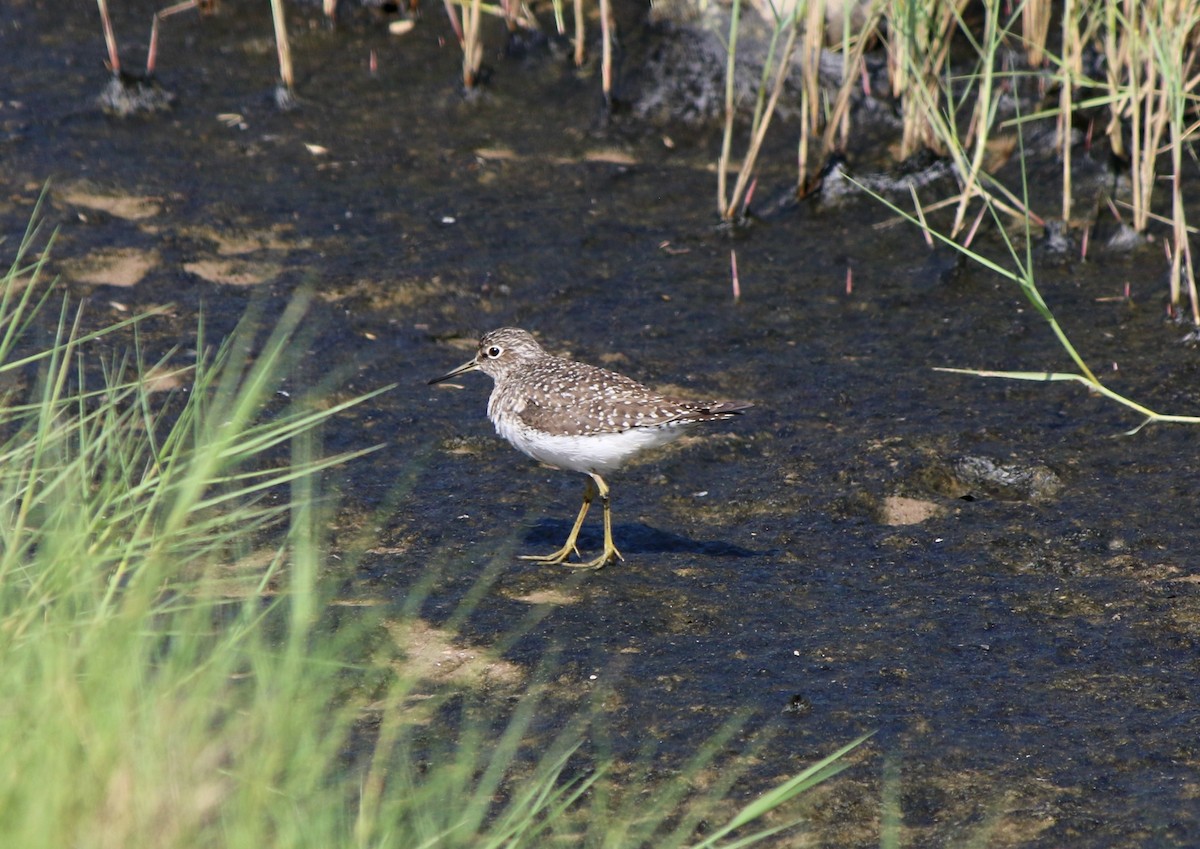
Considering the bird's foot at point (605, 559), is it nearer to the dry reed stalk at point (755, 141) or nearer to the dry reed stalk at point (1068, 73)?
the dry reed stalk at point (755, 141)

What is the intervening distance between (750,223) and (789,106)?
1.24 m


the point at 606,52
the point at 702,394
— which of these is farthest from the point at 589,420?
the point at 606,52

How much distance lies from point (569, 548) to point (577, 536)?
207mm

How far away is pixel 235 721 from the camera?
2.75 metres

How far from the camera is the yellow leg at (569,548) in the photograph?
5.25 meters

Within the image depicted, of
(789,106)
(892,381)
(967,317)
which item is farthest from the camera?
(789,106)

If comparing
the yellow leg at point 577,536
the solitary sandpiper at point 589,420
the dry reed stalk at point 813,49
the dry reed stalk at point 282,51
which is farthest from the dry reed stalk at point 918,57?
the dry reed stalk at point 282,51

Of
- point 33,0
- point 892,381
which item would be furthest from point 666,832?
point 33,0

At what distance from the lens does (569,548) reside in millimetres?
5270

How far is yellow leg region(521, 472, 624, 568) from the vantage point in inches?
202

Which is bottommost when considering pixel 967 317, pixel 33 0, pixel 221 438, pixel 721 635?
pixel 721 635

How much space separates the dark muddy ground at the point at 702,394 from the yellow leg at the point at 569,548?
149 mm

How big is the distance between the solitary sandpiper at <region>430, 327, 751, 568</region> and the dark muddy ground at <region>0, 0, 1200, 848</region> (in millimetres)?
288

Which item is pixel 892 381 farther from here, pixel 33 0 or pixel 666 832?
pixel 33 0
